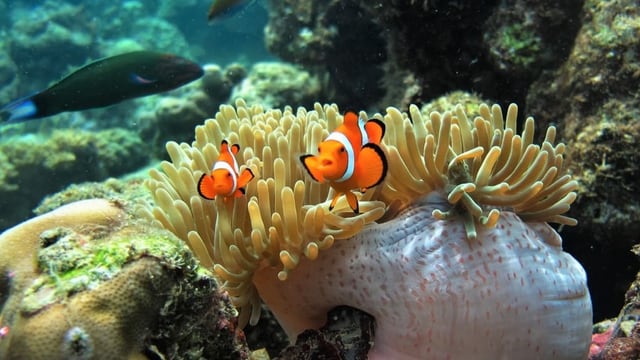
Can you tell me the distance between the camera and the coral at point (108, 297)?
4.03 ft

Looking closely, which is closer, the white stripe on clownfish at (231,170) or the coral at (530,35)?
the white stripe on clownfish at (231,170)

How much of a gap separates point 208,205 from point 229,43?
637 inches

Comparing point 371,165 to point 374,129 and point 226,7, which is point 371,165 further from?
point 226,7

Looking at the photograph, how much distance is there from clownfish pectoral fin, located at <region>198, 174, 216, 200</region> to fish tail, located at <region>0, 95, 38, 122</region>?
1.70m

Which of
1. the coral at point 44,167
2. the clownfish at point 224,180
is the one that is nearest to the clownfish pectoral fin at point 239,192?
the clownfish at point 224,180

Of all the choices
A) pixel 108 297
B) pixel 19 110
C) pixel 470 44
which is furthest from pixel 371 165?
pixel 470 44

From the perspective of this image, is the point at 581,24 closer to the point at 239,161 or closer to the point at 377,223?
the point at 377,223

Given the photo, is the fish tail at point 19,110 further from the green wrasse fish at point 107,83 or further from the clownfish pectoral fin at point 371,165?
the clownfish pectoral fin at point 371,165

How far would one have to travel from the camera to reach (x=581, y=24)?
3393 mm

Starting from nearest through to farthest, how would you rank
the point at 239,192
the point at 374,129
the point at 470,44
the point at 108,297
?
1. the point at 108,297
2. the point at 374,129
3. the point at 239,192
4. the point at 470,44

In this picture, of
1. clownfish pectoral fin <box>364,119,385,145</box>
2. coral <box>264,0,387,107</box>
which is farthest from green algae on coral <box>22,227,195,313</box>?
coral <box>264,0,387,107</box>

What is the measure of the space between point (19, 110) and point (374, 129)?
2412 mm

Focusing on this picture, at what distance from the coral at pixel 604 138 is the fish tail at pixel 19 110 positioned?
11.3 feet

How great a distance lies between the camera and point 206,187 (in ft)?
6.43
